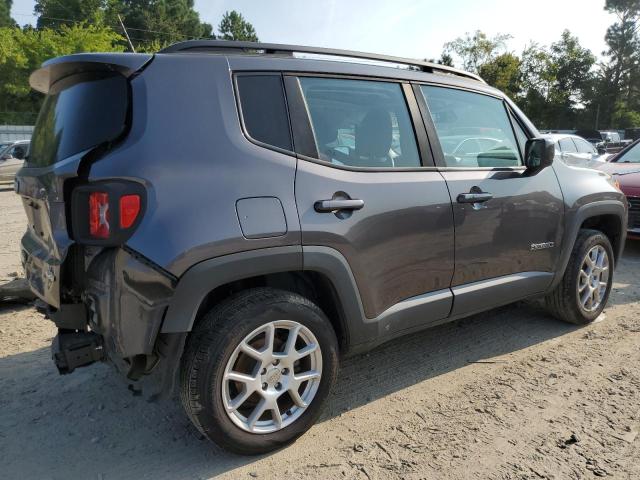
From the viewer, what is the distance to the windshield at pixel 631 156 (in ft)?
26.3

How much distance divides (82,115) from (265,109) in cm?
85

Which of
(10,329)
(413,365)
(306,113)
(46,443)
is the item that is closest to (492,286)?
(413,365)

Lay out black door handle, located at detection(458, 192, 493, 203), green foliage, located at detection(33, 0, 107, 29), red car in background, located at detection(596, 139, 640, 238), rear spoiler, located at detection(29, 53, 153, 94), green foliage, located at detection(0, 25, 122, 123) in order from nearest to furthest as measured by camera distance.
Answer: rear spoiler, located at detection(29, 53, 153, 94) < black door handle, located at detection(458, 192, 493, 203) < red car in background, located at detection(596, 139, 640, 238) < green foliage, located at detection(0, 25, 122, 123) < green foliage, located at detection(33, 0, 107, 29)

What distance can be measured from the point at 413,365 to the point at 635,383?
137cm

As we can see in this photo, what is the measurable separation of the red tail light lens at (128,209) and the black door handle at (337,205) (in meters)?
0.82

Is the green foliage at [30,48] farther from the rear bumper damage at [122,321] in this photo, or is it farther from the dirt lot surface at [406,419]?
the rear bumper damage at [122,321]

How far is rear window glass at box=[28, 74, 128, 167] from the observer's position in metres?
2.29

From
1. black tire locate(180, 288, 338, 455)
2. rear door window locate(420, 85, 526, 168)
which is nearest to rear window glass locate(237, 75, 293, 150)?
black tire locate(180, 288, 338, 455)

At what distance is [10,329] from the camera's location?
4.15 meters

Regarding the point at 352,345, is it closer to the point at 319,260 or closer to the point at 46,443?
the point at 319,260

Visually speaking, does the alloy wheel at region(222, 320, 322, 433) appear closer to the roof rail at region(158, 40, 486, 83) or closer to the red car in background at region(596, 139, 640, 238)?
the roof rail at region(158, 40, 486, 83)

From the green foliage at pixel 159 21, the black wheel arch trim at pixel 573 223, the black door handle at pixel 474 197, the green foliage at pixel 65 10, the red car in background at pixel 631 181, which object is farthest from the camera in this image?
the green foliage at pixel 159 21

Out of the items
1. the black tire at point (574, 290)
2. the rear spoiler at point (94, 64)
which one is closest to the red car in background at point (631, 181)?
the black tire at point (574, 290)

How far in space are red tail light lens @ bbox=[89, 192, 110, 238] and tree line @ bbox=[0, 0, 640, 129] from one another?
122 feet
